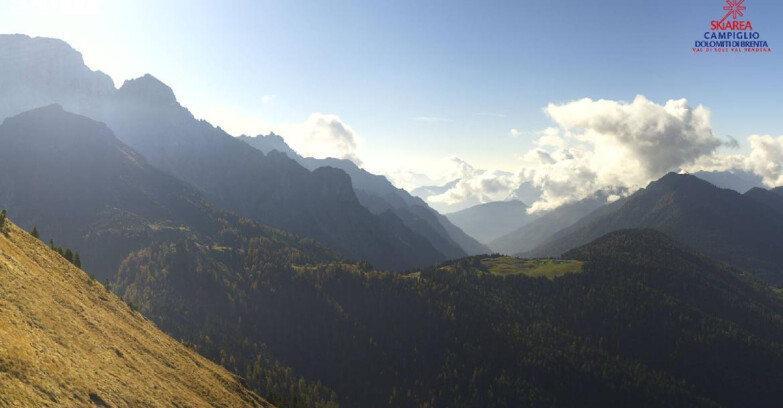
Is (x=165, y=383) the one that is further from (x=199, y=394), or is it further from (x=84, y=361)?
(x=84, y=361)

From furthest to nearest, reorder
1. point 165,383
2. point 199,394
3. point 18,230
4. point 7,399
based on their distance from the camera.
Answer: point 18,230 → point 199,394 → point 165,383 → point 7,399

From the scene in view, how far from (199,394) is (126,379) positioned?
67.5 feet

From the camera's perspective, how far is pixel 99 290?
8006 centimetres

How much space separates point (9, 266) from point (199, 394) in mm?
33579

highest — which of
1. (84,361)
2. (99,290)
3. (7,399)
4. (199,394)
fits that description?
(7,399)

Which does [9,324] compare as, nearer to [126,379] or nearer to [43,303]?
[43,303]

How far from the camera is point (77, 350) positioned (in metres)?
46.6

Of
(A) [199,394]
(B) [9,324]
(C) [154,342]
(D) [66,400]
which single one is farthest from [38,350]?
(C) [154,342]

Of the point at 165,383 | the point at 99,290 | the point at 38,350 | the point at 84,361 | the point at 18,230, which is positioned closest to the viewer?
the point at 38,350

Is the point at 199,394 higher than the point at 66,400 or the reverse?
the reverse

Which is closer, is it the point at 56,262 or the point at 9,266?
the point at 9,266

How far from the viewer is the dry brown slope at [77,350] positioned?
119 feet

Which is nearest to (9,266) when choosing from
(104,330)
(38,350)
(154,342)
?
(104,330)

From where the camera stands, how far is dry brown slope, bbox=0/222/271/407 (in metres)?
36.2
